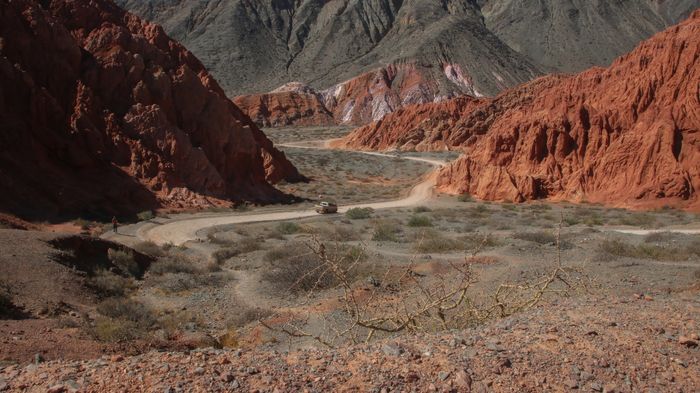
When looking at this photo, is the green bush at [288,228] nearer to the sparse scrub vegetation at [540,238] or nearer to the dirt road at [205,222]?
the dirt road at [205,222]

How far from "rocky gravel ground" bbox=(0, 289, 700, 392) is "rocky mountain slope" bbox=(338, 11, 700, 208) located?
103ft

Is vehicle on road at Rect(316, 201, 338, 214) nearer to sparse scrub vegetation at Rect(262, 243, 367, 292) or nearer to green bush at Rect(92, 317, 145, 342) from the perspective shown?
sparse scrub vegetation at Rect(262, 243, 367, 292)

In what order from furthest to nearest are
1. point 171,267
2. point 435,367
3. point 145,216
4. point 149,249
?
1. point 145,216
2. point 149,249
3. point 171,267
4. point 435,367

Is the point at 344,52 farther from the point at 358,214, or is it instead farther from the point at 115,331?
the point at 115,331

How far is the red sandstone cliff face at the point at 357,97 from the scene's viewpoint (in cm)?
10294

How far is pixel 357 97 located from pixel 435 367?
351 feet

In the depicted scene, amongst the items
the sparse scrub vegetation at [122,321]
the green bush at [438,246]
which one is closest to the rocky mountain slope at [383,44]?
the green bush at [438,246]

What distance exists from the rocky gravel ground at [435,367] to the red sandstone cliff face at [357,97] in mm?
97441

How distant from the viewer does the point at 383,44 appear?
140625mm

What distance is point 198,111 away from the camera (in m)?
33.8

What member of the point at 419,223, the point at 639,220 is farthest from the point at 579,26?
the point at 419,223

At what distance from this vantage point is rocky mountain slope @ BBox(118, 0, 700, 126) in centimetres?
10781

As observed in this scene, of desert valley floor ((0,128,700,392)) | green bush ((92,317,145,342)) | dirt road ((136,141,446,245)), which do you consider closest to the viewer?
desert valley floor ((0,128,700,392))

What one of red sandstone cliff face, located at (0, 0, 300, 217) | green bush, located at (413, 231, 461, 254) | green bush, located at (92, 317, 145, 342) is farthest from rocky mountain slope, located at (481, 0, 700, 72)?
green bush, located at (92, 317, 145, 342)
